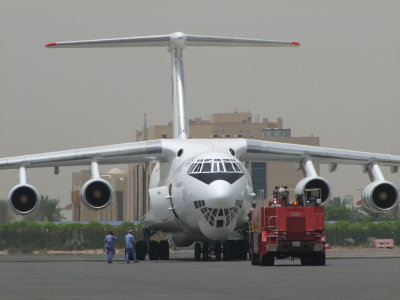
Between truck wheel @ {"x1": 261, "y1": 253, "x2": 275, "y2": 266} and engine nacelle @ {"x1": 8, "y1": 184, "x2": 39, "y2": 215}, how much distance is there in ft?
29.2

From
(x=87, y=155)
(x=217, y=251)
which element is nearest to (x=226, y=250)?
(x=217, y=251)

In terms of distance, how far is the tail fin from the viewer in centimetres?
3678

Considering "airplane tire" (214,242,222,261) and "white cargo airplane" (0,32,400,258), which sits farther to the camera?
"airplane tire" (214,242,222,261)

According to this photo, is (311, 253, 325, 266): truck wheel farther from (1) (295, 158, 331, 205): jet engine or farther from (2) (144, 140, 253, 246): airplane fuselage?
(1) (295, 158, 331, 205): jet engine

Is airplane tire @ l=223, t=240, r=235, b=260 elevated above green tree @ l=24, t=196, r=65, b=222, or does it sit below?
below

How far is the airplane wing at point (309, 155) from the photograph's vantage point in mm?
35500

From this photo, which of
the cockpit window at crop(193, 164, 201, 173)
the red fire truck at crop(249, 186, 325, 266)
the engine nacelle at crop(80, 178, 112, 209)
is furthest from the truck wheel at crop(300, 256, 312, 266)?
the engine nacelle at crop(80, 178, 112, 209)

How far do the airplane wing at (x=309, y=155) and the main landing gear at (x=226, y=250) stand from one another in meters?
3.03

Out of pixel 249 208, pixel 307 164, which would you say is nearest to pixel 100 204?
pixel 249 208

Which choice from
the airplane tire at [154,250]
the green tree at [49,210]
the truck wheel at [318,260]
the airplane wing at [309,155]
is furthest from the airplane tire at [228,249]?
the green tree at [49,210]

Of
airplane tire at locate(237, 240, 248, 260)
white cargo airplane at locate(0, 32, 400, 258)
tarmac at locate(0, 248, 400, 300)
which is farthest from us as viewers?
airplane tire at locate(237, 240, 248, 260)

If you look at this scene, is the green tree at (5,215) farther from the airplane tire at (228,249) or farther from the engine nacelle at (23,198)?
the airplane tire at (228,249)

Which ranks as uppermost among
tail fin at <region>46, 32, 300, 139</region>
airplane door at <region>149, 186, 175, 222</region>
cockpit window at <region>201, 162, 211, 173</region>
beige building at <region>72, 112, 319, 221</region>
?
beige building at <region>72, 112, 319, 221</region>

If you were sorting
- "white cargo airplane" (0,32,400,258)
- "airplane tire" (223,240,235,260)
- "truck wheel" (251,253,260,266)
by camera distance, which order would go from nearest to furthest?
"truck wheel" (251,253,260,266)
"white cargo airplane" (0,32,400,258)
"airplane tire" (223,240,235,260)
